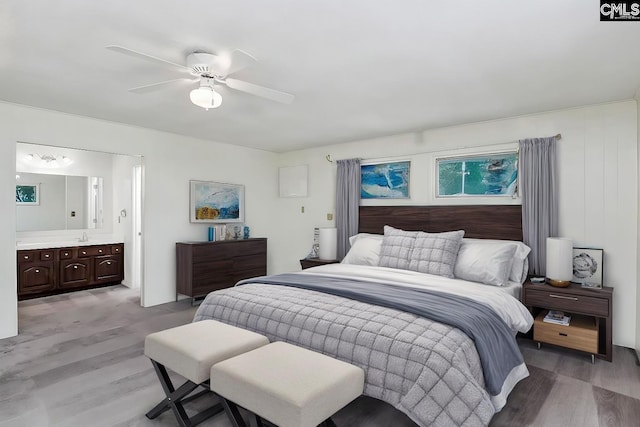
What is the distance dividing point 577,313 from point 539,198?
113 centimetres

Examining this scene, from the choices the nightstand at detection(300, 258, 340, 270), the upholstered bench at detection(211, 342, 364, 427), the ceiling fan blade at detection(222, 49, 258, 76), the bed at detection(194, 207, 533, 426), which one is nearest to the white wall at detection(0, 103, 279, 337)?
the nightstand at detection(300, 258, 340, 270)

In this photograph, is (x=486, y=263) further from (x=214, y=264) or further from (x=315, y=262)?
(x=214, y=264)

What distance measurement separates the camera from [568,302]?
3.10m

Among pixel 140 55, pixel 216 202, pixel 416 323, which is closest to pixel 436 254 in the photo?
pixel 416 323

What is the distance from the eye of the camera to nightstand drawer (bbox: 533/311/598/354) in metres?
3.01

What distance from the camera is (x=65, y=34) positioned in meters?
2.12

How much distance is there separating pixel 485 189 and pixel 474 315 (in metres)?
2.21

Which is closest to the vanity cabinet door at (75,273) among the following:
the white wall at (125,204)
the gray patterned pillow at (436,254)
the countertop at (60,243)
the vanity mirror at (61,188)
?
the countertop at (60,243)

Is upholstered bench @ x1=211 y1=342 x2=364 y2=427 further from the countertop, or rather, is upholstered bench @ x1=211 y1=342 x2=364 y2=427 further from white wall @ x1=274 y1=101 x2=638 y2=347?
the countertop

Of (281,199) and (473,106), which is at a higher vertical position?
(473,106)

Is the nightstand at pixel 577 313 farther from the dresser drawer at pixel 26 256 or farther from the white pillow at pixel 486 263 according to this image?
the dresser drawer at pixel 26 256

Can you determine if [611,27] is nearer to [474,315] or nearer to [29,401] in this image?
[474,315]

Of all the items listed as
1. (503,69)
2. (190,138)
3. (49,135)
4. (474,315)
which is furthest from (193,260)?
(503,69)

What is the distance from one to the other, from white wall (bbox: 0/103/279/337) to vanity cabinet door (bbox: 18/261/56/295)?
1802mm
